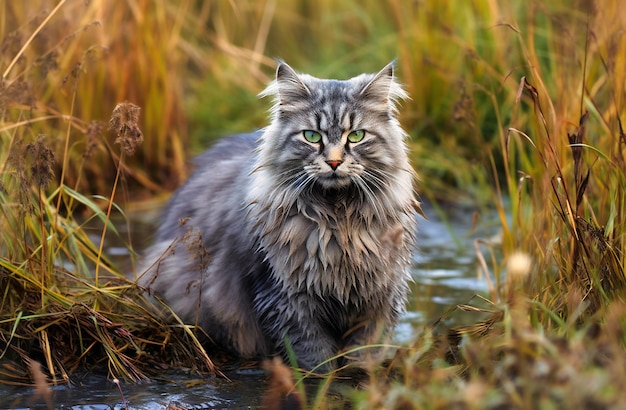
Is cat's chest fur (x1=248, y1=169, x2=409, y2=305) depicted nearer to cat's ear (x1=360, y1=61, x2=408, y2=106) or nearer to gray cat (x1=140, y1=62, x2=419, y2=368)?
gray cat (x1=140, y1=62, x2=419, y2=368)

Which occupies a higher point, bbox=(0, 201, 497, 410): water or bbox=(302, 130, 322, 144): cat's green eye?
bbox=(302, 130, 322, 144): cat's green eye

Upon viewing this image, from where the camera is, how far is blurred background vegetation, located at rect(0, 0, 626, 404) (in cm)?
348

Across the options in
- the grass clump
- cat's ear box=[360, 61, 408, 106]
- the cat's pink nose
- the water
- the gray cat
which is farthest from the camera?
cat's ear box=[360, 61, 408, 106]

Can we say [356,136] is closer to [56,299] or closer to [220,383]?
[220,383]

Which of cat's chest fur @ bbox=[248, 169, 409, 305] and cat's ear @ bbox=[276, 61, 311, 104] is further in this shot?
cat's ear @ bbox=[276, 61, 311, 104]

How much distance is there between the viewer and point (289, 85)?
3910mm

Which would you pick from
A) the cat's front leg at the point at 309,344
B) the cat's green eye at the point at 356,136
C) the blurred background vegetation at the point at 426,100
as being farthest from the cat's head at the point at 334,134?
the cat's front leg at the point at 309,344

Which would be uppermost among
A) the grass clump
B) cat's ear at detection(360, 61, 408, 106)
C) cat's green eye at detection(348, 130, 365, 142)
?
cat's ear at detection(360, 61, 408, 106)

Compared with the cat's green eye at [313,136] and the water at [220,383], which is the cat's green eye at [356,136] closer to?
the cat's green eye at [313,136]

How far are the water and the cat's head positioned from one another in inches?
26.7

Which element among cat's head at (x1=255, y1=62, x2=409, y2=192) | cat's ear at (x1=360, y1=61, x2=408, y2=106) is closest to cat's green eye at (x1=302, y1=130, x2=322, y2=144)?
cat's head at (x1=255, y1=62, x2=409, y2=192)

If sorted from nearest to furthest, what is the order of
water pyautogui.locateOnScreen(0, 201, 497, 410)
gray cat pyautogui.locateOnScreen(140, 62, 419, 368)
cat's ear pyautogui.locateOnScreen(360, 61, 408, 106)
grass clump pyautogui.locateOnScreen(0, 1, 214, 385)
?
water pyautogui.locateOnScreen(0, 201, 497, 410) → grass clump pyautogui.locateOnScreen(0, 1, 214, 385) → gray cat pyautogui.locateOnScreen(140, 62, 419, 368) → cat's ear pyautogui.locateOnScreen(360, 61, 408, 106)

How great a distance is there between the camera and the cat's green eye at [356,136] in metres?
3.76

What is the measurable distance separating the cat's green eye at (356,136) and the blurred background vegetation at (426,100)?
18.3 inches
